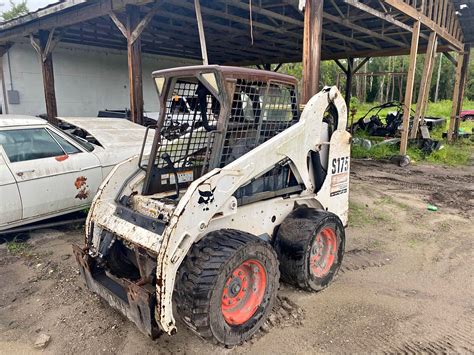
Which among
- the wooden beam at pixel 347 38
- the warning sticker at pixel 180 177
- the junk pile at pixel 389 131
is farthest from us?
the junk pile at pixel 389 131

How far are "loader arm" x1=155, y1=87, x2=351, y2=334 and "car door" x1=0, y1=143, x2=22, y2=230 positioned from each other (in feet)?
8.99

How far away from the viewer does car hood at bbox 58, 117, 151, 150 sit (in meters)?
5.10

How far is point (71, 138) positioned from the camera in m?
4.77

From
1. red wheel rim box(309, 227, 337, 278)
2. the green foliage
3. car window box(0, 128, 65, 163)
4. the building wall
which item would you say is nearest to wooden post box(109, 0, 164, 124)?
car window box(0, 128, 65, 163)

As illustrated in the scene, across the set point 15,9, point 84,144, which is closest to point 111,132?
point 84,144

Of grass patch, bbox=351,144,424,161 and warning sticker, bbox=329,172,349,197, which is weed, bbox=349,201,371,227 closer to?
warning sticker, bbox=329,172,349,197

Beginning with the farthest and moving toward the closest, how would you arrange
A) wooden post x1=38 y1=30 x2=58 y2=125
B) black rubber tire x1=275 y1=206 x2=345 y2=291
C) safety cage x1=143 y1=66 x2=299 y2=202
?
wooden post x1=38 y1=30 x2=58 y2=125 → black rubber tire x1=275 y1=206 x2=345 y2=291 → safety cage x1=143 y1=66 x2=299 y2=202

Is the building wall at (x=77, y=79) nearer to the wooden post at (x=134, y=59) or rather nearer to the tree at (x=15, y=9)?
the wooden post at (x=134, y=59)

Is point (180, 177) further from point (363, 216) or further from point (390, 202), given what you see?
point (390, 202)

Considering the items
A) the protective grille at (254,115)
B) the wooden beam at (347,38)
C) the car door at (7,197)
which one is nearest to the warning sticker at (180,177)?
the protective grille at (254,115)

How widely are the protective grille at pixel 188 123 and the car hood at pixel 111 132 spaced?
205 cm

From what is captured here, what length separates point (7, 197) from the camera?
4012 mm

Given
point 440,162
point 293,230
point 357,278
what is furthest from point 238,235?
point 440,162

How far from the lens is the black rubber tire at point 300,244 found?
120 inches
